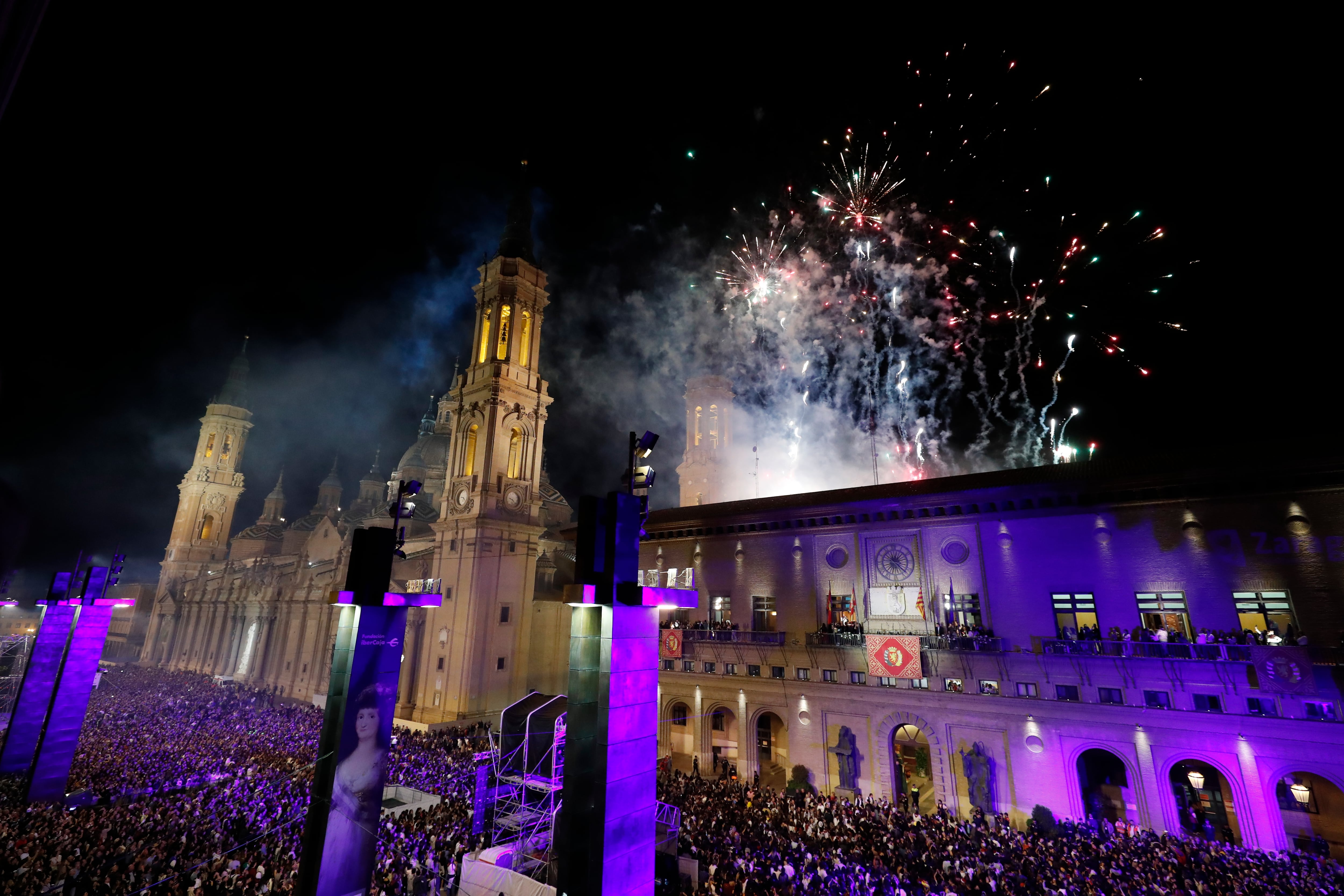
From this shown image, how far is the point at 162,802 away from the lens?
728 inches

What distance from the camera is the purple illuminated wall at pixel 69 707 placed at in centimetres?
1941

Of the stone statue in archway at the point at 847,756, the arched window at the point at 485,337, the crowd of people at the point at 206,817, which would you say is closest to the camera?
the crowd of people at the point at 206,817

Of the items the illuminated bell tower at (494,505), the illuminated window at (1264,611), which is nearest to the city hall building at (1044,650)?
the illuminated window at (1264,611)

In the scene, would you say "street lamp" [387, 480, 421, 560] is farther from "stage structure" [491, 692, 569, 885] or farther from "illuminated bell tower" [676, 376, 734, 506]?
"illuminated bell tower" [676, 376, 734, 506]

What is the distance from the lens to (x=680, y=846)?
15.7 meters

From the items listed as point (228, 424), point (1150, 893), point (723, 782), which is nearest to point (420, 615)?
point (723, 782)

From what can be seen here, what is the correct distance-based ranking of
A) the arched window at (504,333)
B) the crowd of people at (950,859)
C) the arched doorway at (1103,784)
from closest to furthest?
the crowd of people at (950,859), the arched doorway at (1103,784), the arched window at (504,333)

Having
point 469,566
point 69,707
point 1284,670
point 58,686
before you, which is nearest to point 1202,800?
point 1284,670

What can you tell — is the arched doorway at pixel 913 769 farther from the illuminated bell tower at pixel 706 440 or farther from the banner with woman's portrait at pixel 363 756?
the illuminated bell tower at pixel 706 440

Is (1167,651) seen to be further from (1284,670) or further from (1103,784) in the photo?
(1103,784)

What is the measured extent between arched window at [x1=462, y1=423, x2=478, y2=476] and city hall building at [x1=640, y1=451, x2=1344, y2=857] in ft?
65.6

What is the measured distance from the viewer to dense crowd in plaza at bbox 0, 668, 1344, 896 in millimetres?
13391

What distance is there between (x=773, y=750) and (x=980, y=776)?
8907 mm

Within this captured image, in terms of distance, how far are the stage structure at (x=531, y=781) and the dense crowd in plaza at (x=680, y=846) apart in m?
1.55
